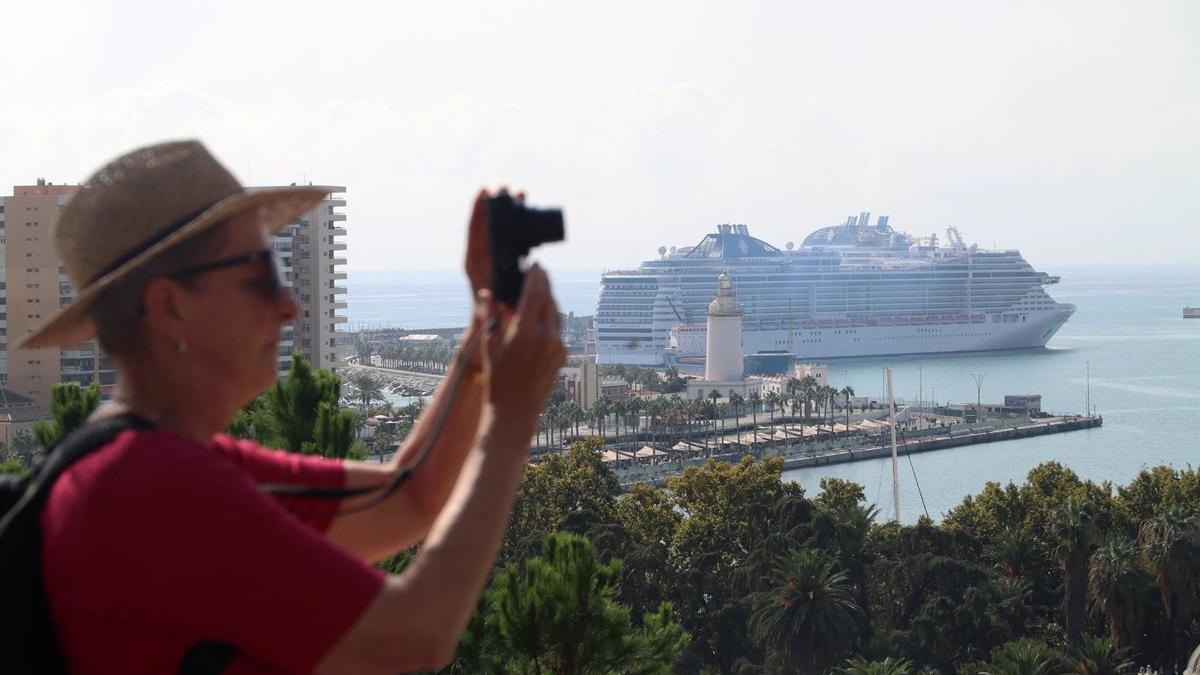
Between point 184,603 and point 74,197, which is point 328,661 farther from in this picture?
point 74,197

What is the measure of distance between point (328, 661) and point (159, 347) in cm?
24

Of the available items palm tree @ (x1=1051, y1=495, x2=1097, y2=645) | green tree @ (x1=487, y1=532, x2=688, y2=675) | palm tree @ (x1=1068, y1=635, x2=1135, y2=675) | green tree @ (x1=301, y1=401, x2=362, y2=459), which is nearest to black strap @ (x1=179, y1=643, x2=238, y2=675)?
green tree @ (x1=301, y1=401, x2=362, y2=459)

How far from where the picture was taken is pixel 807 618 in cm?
1220

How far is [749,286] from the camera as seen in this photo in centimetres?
5491

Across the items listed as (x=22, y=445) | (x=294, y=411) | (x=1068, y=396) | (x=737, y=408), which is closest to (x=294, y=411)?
(x=294, y=411)

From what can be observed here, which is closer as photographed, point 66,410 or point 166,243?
point 166,243

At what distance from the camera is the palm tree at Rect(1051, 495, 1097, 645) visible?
541 inches

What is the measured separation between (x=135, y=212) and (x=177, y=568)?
10.0 inches

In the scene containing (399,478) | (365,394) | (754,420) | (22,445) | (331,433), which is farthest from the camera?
(365,394)

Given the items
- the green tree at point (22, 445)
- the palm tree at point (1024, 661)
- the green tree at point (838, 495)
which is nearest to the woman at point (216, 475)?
the palm tree at point (1024, 661)

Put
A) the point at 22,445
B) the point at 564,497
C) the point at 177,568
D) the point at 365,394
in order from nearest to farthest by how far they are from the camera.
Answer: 1. the point at 177,568
2. the point at 564,497
3. the point at 22,445
4. the point at 365,394

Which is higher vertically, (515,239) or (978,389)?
(515,239)

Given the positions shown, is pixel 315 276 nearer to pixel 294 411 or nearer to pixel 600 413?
pixel 600 413

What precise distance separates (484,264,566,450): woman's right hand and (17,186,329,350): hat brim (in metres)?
0.20
